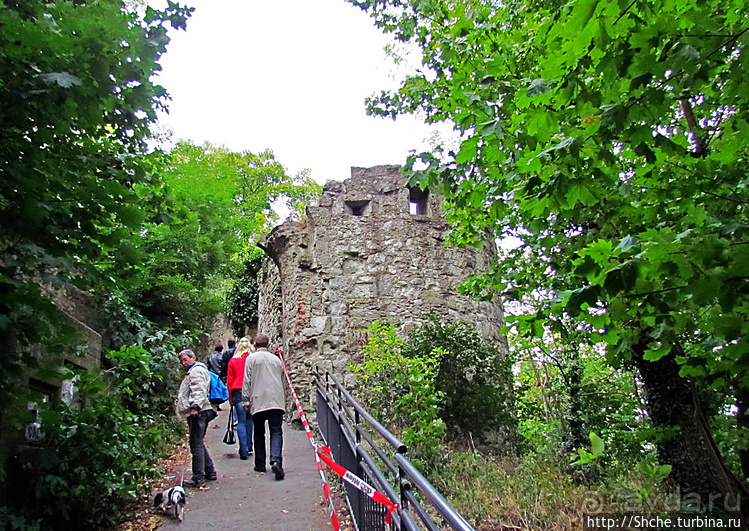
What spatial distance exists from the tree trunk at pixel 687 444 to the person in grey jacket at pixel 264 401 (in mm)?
4012

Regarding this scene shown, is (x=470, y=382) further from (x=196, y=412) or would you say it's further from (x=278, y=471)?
(x=196, y=412)

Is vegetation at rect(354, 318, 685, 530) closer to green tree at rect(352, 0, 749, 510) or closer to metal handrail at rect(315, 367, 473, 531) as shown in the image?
metal handrail at rect(315, 367, 473, 531)

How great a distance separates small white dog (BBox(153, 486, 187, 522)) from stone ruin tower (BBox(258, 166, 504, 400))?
16.5 ft

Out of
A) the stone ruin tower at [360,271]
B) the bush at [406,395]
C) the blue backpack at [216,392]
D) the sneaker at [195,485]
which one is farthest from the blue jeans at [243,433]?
the stone ruin tower at [360,271]

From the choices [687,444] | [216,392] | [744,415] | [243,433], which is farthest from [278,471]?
[744,415]

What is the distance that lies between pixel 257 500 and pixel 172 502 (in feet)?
3.05

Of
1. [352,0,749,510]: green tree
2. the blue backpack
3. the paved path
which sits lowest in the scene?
the paved path

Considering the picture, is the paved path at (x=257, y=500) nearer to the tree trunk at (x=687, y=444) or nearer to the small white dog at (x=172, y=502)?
the small white dog at (x=172, y=502)

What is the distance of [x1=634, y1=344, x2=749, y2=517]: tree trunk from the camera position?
4934mm

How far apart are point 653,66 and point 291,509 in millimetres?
4693

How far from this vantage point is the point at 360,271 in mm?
10547

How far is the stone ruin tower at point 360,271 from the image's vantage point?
33.0 feet

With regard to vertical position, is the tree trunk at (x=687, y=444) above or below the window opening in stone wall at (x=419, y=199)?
below

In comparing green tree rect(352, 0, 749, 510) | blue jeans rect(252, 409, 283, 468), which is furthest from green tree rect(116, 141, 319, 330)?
green tree rect(352, 0, 749, 510)
